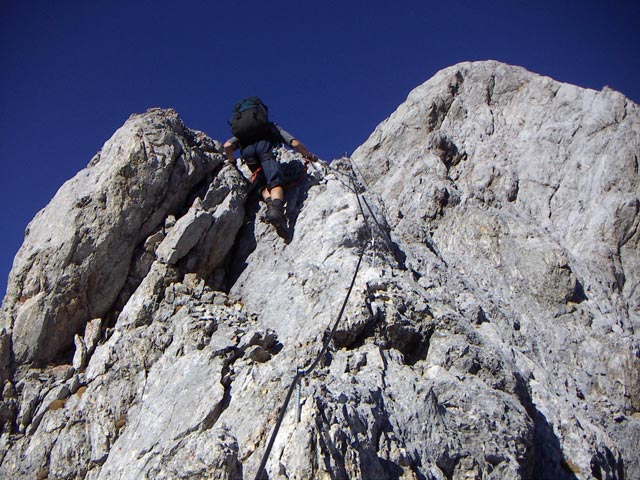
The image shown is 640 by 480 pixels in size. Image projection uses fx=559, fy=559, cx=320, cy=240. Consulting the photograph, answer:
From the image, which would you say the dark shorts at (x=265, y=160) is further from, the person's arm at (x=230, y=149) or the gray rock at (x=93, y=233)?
the gray rock at (x=93, y=233)

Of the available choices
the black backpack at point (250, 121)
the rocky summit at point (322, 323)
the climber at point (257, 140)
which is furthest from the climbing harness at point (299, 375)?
the black backpack at point (250, 121)

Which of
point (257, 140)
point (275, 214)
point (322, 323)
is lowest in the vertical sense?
point (322, 323)

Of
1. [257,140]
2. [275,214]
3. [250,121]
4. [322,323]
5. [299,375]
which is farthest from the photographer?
[257,140]

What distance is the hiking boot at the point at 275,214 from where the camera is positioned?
39.1 feet

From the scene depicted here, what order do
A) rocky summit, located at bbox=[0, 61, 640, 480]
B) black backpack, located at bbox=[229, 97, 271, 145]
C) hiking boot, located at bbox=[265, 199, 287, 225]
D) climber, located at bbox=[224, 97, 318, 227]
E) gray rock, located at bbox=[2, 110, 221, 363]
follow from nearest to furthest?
1. rocky summit, located at bbox=[0, 61, 640, 480]
2. gray rock, located at bbox=[2, 110, 221, 363]
3. hiking boot, located at bbox=[265, 199, 287, 225]
4. climber, located at bbox=[224, 97, 318, 227]
5. black backpack, located at bbox=[229, 97, 271, 145]

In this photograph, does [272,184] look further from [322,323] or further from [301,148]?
[322,323]

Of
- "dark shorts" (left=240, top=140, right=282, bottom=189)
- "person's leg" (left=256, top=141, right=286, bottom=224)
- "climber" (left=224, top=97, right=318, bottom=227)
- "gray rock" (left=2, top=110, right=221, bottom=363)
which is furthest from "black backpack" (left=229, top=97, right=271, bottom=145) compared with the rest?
A: "gray rock" (left=2, top=110, right=221, bottom=363)

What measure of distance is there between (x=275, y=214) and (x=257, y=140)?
2570 mm

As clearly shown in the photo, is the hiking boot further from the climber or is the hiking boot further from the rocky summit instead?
the climber

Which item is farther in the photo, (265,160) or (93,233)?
(265,160)

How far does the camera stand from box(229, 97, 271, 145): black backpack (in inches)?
Answer: 529

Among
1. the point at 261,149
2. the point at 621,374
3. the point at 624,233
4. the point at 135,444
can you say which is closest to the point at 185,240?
the point at 261,149

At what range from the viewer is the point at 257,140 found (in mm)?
13586

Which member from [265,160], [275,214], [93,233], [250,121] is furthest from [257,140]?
[93,233]
